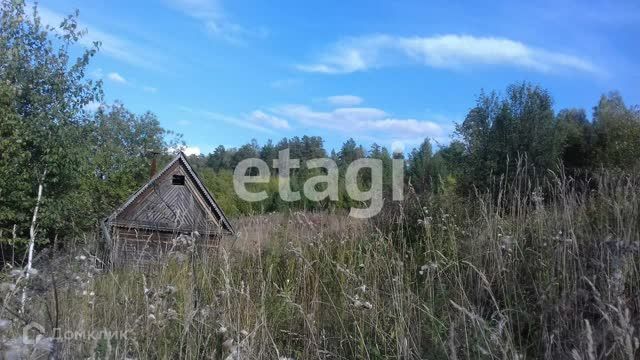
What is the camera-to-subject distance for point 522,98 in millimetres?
25312

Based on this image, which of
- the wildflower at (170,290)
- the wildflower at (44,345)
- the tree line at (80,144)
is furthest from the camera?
the tree line at (80,144)

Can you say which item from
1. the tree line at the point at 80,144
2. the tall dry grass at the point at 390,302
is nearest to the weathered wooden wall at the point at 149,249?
the tall dry grass at the point at 390,302

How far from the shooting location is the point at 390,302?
317 cm

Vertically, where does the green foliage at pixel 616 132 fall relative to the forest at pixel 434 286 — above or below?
above

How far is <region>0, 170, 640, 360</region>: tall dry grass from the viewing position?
2422mm

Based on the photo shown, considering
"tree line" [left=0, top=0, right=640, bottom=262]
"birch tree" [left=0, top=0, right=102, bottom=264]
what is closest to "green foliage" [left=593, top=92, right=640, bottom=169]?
"tree line" [left=0, top=0, right=640, bottom=262]

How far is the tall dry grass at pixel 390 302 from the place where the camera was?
2422 mm

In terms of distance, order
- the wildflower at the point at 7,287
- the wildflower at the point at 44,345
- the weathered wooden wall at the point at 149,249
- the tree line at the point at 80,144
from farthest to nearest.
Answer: the tree line at the point at 80,144
the weathered wooden wall at the point at 149,249
the wildflower at the point at 7,287
the wildflower at the point at 44,345

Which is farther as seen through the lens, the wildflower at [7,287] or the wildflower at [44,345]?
the wildflower at [7,287]

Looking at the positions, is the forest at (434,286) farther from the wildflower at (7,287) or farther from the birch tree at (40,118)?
the birch tree at (40,118)

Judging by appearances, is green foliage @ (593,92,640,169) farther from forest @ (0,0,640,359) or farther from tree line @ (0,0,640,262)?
forest @ (0,0,640,359)

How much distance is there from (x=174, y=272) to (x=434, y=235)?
2217 millimetres

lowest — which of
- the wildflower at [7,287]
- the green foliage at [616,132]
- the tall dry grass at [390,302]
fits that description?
the tall dry grass at [390,302]

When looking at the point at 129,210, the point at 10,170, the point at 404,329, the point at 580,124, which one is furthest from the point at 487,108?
the point at 404,329
